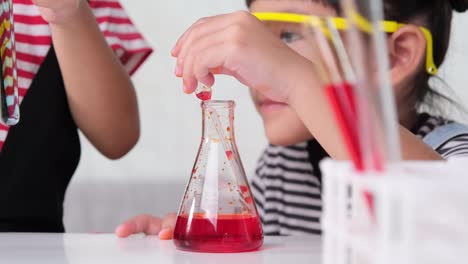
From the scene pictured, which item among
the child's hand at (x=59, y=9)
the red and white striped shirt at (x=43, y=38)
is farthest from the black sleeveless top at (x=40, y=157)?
the child's hand at (x=59, y=9)

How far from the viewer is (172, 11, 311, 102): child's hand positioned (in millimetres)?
600

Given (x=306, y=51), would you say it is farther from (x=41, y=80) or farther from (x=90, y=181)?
(x=90, y=181)

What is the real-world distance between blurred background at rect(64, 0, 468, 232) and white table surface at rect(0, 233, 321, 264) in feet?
3.04

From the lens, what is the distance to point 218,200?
1.96 ft

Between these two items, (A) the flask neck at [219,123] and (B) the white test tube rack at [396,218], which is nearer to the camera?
(B) the white test tube rack at [396,218]

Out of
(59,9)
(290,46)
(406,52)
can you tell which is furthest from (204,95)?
(406,52)

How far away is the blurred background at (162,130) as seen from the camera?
1.65m

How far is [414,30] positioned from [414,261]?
2.66 feet

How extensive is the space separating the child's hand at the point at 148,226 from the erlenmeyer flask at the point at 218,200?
0.08m

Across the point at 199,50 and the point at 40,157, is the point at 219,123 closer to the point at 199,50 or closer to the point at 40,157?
the point at 199,50

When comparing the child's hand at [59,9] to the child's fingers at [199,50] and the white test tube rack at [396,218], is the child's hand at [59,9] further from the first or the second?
the white test tube rack at [396,218]

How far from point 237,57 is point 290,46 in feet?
1.33

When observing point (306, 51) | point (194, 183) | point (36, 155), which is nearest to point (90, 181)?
point (36, 155)

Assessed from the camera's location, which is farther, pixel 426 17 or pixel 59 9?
pixel 426 17
